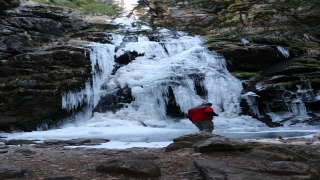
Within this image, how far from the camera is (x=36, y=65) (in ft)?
46.4

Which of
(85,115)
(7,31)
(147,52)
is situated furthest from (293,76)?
(7,31)

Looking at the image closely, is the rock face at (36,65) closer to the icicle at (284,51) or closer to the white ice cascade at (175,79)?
the white ice cascade at (175,79)

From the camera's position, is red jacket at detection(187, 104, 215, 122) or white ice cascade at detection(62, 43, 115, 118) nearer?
red jacket at detection(187, 104, 215, 122)

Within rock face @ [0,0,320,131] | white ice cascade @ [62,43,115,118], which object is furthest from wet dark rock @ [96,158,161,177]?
white ice cascade @ [62,43,115,118]

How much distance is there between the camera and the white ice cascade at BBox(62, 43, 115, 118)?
13219mm

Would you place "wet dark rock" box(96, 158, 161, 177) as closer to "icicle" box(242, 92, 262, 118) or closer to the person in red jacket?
the person in red jacket

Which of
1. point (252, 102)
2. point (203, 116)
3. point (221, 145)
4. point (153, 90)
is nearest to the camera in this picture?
point (221, 145)

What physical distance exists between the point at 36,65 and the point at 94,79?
2.66 meters

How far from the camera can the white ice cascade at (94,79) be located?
13219mm

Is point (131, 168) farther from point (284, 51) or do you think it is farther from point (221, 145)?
point (284, 51)

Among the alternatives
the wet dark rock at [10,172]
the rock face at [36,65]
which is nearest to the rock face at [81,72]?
the rock face at [36,65]

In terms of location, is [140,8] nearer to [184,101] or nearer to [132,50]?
Result: [184,101]

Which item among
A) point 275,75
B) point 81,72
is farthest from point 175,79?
point 275,75

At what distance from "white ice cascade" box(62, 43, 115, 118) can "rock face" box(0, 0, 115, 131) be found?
0.85ft
